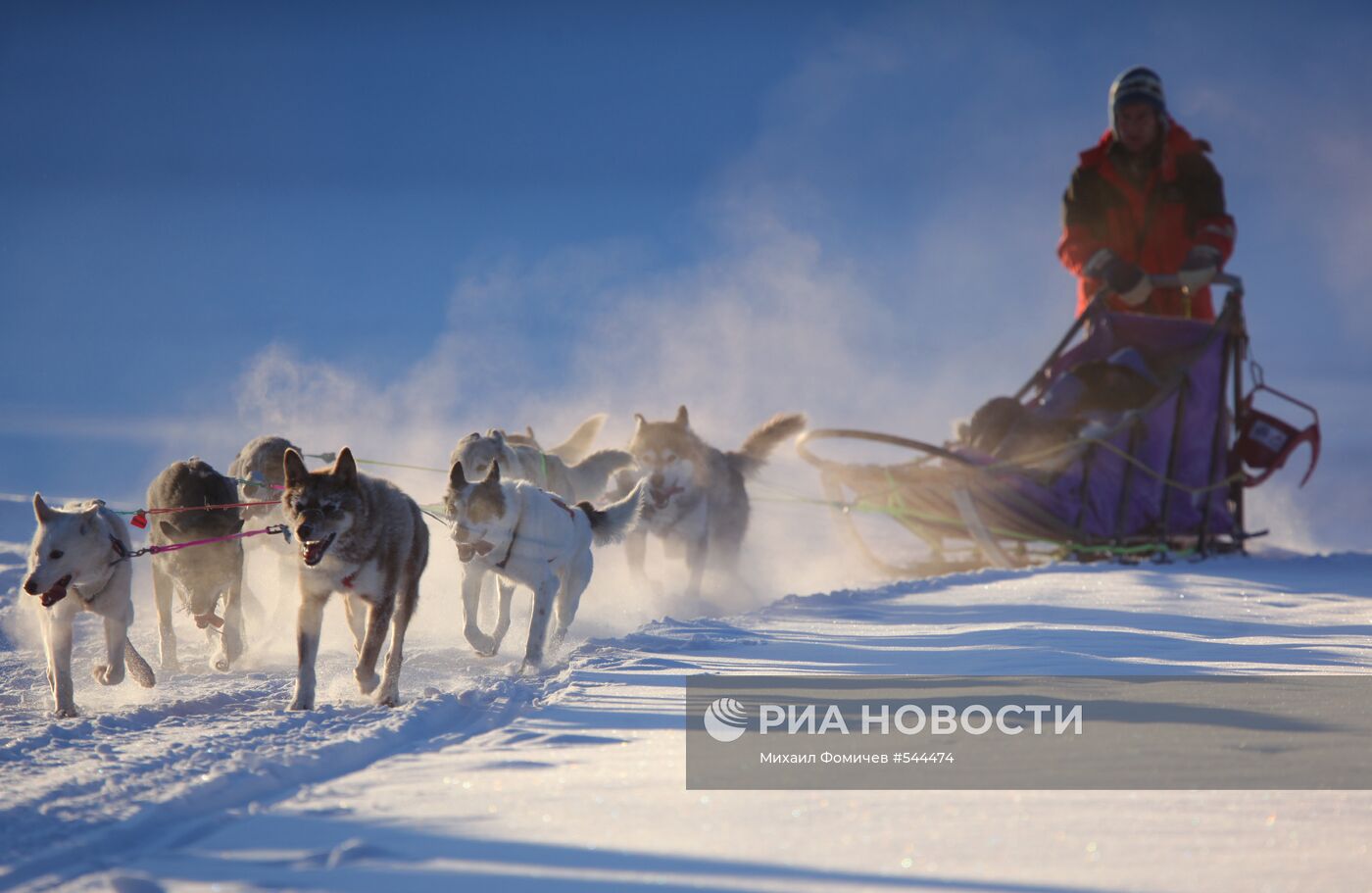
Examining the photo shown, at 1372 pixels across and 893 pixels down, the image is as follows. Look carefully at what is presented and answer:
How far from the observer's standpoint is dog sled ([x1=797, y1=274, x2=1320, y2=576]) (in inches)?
362

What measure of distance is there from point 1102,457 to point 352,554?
691 cm

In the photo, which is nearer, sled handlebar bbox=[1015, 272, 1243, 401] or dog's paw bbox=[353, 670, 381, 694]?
dog's paw bbox=[353, 670, 381, 694]

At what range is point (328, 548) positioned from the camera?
14.2ft

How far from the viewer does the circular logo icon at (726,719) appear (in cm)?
320

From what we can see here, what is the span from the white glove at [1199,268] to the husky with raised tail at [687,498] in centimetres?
408

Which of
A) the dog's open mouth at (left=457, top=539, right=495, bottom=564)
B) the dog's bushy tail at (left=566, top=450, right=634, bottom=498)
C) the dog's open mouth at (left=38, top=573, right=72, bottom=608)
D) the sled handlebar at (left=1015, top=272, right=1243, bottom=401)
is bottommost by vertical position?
the dog's open mouth at (left=38, top=573, right=72, bottom=608)

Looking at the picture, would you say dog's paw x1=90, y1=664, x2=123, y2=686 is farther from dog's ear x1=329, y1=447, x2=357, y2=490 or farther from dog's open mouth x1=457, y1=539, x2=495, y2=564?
dog's open mouth x1=457, y1=539, x2=495, y2=564

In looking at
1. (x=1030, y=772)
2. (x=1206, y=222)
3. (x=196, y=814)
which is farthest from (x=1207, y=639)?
(x=1206, y=222)

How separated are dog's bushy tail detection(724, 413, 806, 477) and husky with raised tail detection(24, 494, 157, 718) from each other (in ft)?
20.2

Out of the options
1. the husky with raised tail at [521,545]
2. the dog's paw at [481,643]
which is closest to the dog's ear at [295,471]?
the husky with raised tail at [521,545]

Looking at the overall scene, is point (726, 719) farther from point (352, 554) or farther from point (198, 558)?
point (198, 558)

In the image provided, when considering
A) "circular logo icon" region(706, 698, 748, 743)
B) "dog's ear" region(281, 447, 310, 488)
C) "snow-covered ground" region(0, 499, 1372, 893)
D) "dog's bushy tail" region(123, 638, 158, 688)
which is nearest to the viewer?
"snow-covered ground" region(0, 499, 1372, 893)

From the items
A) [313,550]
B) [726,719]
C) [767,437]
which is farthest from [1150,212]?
[313,550]

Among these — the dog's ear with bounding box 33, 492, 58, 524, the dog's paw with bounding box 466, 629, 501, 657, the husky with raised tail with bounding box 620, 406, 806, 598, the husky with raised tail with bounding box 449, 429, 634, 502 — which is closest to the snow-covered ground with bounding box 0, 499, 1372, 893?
the dog's paw with bounding box 466, 629, 501, 657
